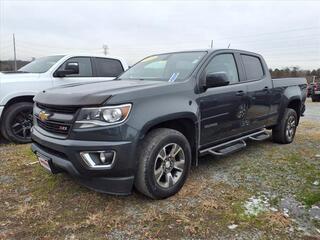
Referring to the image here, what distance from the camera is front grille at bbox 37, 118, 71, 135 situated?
129 inches

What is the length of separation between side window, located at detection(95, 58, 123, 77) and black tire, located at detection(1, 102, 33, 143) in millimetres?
1981

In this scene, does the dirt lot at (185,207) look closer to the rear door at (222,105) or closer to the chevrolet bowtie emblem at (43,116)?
the rear door at (222,105)

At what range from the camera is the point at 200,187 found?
13.3 ft

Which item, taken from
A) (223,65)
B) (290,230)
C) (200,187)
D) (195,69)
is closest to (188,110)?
(195,69)

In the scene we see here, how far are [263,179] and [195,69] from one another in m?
1.76

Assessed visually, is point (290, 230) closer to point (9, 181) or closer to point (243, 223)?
point (243, 223)

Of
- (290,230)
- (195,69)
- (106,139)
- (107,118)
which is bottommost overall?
(290,230)

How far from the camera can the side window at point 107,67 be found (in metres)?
7.72

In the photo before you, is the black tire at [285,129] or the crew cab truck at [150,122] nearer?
the crew cab truck at [150,122]

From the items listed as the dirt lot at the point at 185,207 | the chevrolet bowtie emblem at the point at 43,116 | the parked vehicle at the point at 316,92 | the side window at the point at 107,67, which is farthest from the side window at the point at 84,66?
the parked vehicle at the point at 316,92

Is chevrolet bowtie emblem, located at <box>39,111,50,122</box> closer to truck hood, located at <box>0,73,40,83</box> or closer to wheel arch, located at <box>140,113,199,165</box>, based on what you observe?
wheel arch, located at <box>140,113,199,165</box>

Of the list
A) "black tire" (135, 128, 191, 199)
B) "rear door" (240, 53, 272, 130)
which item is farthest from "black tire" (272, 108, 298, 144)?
"black tire" (135, 128, 191, 199)

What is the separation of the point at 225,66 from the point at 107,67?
386 centimetres

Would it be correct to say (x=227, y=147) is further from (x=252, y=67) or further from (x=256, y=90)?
(x=252, y=67)
